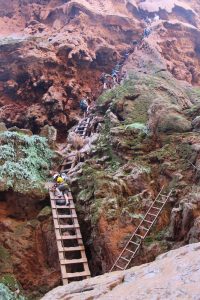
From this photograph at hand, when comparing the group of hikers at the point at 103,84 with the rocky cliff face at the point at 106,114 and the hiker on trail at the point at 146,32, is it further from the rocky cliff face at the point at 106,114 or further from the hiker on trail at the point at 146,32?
the rocky cliff face at the point at 106,114

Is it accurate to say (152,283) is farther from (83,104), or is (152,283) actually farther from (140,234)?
(83,104)

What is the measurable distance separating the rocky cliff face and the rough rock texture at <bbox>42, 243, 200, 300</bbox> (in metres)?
2.54

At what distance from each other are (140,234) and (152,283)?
180 inches

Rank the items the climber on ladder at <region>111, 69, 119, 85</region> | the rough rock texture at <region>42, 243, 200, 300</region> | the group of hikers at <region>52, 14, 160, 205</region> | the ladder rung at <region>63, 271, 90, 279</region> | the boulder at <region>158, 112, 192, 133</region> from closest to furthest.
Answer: the rough rock texture at <region>42, 243, 200, 300</region> < the ladder rung at <region>63, 271, 90, 279</region> < the group of hikers at <region>52, 14, 160, 205</region> < the boulder at <region>158, 112, 192, 133</region> < the climber on ladder at <region>111, 69, 119, 85</region>

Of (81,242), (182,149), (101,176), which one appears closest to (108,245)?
(81,242)

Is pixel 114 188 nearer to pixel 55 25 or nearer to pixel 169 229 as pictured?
pixel 169 229

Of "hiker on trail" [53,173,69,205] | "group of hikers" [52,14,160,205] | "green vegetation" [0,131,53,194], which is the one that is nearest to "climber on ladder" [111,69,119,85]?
"group of hikers" [52,14,160,205]

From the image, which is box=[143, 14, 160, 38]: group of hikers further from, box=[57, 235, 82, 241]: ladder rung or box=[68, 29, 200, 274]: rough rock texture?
box=[57, 235, 82, 241]: ladder rung

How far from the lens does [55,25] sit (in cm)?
2648

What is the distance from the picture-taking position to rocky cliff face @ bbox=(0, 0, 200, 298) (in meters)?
9.51

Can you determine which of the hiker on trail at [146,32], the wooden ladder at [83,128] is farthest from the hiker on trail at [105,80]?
the hiker on trail at [146,32]

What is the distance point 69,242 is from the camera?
32.6 feet

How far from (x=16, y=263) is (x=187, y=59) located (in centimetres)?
2112

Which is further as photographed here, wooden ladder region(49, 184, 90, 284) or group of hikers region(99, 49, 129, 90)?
group of hikers region(99, 49, 129, 90)
